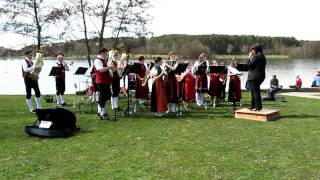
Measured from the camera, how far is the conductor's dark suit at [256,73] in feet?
42.3

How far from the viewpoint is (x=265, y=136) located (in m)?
10.1

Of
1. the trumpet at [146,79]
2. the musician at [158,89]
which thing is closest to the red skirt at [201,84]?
the trumpet at [146,79]

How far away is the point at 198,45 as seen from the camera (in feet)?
187

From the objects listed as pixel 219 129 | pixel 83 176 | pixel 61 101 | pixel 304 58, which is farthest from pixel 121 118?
pixel 304 58

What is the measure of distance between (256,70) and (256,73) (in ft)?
0.27

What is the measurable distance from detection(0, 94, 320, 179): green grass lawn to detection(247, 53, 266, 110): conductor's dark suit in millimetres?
945

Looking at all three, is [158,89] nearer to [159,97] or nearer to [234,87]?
[159,97]

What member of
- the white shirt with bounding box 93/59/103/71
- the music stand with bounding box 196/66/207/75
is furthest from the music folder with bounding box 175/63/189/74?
the white shirt with bounding box 93/59/103/71

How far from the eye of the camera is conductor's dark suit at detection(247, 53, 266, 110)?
1288 cm

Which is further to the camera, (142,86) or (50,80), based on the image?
(50,80)

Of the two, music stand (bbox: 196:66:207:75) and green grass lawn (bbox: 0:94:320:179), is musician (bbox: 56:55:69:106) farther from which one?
music stand (bbox: 196:66:207:75)

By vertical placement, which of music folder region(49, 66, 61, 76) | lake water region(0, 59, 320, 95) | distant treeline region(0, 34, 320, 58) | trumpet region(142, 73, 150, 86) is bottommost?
lake water region(0, 59, 320, 95)

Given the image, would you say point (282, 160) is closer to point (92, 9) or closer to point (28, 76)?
point (28, 76)

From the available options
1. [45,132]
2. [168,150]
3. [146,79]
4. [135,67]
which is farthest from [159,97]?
[168,150]
